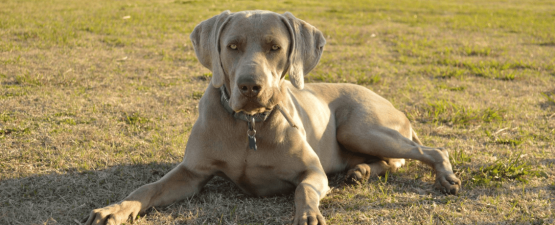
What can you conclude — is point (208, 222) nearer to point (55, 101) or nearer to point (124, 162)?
point (124, 162)

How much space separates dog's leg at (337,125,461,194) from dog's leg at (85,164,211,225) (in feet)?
4.23

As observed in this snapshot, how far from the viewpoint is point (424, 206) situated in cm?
319

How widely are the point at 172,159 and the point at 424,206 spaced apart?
2.03m

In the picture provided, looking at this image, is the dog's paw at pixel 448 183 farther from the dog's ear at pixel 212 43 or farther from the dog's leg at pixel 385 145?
the dog's ear at pixel 212 43

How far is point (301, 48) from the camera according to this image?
309 centimetres

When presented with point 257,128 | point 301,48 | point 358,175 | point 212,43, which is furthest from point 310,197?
point 212,43

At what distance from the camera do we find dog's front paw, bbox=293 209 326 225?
2.68m

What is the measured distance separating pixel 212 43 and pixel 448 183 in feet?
6.42

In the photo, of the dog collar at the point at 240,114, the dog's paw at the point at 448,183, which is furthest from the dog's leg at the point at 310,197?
the dog's paw at the point at 448,183

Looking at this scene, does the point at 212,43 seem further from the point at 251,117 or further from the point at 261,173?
the point at 261,173

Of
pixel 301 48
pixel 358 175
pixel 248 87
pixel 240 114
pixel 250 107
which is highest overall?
pixel 301 48

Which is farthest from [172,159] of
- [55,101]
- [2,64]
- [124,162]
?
A: [2,64]

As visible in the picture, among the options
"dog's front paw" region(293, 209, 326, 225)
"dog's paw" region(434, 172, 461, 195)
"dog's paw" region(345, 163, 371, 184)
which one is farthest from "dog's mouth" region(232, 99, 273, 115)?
"dog's paw" region(434, 172, 461, 195)

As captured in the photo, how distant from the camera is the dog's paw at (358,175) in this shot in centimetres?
361
